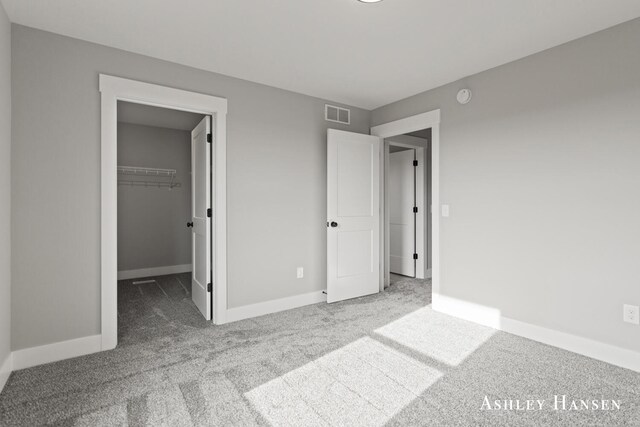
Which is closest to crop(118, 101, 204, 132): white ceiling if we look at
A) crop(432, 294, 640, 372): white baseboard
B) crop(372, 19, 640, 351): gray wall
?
crop(372, 19, 640, 351): gray wall

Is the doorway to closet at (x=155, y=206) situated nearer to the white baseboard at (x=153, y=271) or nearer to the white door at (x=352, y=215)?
the white baseboard at (x=153, y=271)

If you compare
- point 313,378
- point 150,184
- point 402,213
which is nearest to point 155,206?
point 150,184

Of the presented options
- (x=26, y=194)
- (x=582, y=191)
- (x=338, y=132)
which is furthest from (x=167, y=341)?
(x=582, y=191)

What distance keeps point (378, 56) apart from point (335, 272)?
2.30 metres

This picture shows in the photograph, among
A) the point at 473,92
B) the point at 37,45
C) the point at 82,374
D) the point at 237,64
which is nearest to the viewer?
the point at 82,374

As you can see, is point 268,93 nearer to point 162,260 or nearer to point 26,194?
point 26,194

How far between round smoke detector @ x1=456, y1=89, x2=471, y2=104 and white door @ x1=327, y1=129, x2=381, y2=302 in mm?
1129

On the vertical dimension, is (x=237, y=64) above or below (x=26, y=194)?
above

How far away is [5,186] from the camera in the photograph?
2180 mm

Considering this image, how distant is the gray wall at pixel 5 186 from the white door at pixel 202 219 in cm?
142

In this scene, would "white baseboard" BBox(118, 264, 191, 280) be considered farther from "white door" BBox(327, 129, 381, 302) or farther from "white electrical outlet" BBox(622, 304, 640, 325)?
"white electrical outlet" BBox(622, 304, 640, 325)

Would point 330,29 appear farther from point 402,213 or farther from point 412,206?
point 402,213

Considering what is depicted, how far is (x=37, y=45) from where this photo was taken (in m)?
2.38
